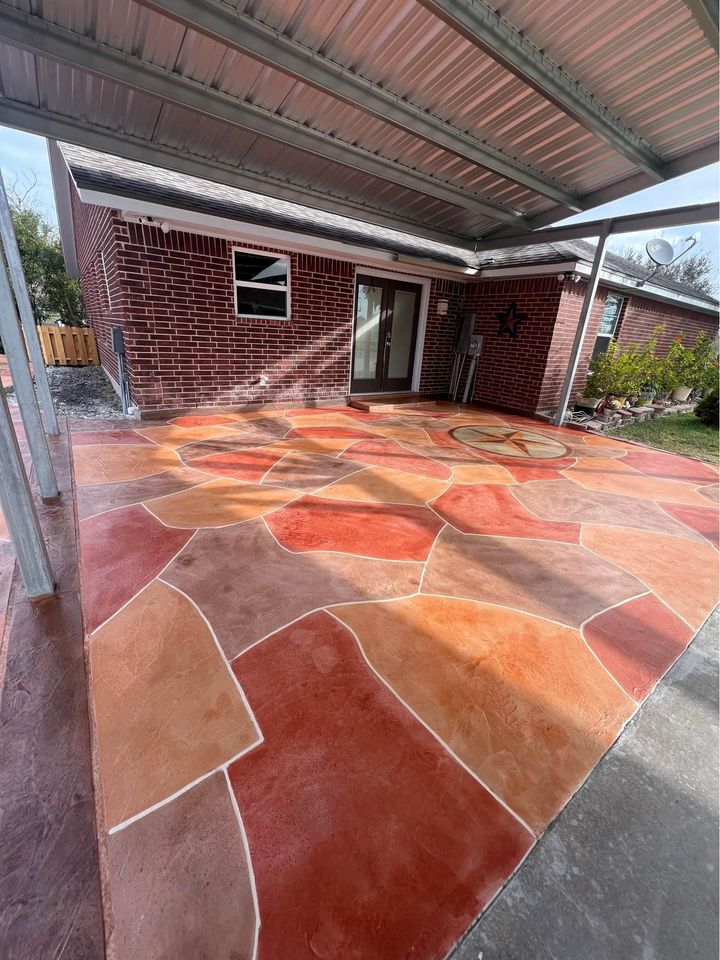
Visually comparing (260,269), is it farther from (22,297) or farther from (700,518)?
(700,518)

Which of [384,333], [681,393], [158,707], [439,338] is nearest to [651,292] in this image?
[681,393]

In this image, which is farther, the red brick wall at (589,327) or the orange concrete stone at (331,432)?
the red brick wall at (589,327)

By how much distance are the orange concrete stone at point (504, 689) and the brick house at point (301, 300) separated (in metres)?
5.09

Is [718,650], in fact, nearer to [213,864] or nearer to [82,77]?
[213,864]

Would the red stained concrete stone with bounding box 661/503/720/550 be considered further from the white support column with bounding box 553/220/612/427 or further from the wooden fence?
the wooden fence

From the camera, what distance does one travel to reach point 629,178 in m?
4.74

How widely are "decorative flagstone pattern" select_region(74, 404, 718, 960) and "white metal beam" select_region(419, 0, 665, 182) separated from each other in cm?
328

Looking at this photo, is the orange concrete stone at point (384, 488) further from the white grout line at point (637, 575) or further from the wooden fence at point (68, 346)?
the wooden fence at point (68, 346)

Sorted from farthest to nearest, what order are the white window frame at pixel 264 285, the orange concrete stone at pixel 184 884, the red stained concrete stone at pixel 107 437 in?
1. the white window frame at pixel 264 285
2. the red stained concrete stone at pixel 107 437
3. the orange concrete stone at pixel 184 884

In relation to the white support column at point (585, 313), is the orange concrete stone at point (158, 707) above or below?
below

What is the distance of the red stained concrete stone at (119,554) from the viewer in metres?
2.12

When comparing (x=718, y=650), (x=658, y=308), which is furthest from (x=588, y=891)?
(x=658, y=308)

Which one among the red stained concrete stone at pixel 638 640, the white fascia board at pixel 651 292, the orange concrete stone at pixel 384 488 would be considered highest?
the white fascia board at pixel 651 292

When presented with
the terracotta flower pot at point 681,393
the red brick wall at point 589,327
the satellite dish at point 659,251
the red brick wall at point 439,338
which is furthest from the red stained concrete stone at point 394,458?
the terracotta flower pot at point 681,393
